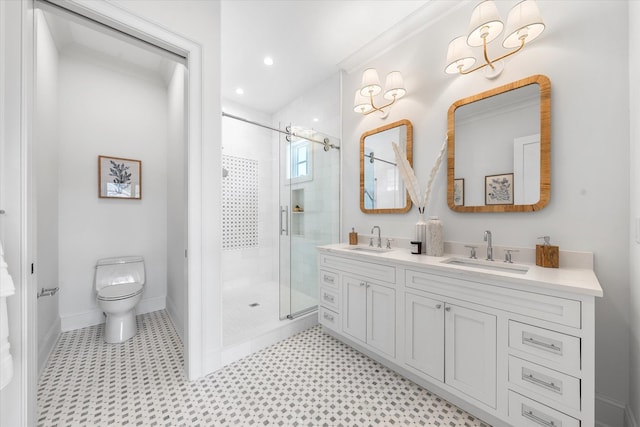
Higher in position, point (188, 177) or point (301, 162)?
point (301, 162)

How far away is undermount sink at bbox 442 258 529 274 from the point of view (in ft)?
4.73

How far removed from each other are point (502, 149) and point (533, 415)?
153cm

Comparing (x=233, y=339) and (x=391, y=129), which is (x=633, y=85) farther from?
(x=233, y=339)

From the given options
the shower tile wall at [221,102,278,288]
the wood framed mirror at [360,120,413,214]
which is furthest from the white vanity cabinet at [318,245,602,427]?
the shower tile wall at [221,102,278,288]

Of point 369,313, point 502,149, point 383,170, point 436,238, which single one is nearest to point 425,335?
point 369,313

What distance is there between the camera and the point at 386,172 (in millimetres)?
2416

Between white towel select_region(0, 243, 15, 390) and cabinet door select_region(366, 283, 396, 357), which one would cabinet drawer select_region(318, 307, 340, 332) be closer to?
cabinet door select_region(366, 283, 396, 357)

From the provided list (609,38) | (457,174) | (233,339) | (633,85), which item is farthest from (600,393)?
(233,339)

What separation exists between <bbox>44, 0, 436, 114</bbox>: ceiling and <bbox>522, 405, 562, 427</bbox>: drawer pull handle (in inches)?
108

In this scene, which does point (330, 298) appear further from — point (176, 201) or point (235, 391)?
point (176, 201)

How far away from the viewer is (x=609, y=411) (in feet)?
4.33


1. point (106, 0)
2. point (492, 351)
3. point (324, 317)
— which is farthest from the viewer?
point (324, 317)

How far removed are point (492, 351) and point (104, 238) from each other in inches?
140

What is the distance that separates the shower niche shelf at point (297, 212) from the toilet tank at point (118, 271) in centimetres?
168
